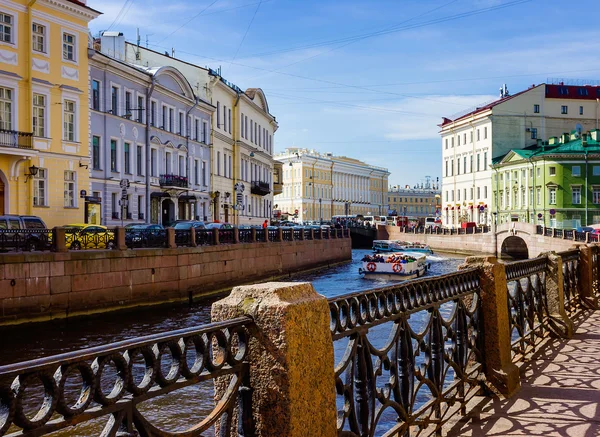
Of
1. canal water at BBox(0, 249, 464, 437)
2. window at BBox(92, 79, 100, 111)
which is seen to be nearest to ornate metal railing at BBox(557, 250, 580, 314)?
canal water at BBox(0, 249, 464, 437)

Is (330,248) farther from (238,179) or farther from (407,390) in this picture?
(407,390)

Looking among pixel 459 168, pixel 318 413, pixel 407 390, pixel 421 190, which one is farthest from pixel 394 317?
pixel 421 190

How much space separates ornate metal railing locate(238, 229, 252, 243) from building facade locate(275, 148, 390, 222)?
54.9 meters

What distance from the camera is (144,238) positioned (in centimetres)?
1980

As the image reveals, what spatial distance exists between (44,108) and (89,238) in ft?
25.7

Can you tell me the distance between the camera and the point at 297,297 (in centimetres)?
260

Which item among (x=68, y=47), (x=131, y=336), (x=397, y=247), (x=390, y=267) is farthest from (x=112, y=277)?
(x=397, y=247)

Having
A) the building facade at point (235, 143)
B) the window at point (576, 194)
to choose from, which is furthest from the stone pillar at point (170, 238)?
the window at point (576, 194)

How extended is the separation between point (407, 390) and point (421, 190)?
407 feet

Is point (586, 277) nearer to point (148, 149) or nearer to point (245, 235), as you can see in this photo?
point (245, 235)

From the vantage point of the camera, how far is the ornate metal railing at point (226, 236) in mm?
24656

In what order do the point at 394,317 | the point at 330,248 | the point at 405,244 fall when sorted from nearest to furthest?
the point at 394,317 < the point at 330,248 < the point at 405,244

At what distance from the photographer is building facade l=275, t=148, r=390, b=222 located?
292ft

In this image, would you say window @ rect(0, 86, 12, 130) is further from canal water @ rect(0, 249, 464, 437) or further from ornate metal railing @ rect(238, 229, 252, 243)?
ornate metal railing @ rect(238, 229, 252, 243)
